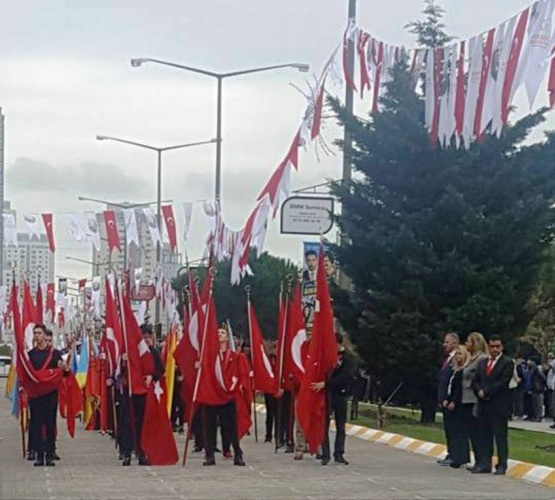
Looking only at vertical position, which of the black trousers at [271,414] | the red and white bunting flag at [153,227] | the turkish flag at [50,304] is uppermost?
the red and white bunting flag at [153,227]

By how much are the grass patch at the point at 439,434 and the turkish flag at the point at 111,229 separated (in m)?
11.9

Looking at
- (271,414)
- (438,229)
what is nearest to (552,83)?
(271,414)

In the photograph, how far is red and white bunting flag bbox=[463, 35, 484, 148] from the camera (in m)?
17.2

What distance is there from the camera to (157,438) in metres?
19.8

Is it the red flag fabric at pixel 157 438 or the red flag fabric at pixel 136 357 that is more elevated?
the red flag fabric at pixel 136 357

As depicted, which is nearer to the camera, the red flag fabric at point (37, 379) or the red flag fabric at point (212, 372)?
the red flag fabric at point (37, 379)

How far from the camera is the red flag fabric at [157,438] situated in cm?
1983

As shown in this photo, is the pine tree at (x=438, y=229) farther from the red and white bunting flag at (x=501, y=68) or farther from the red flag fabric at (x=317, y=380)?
the red and white bunting flag at (x=501, y=68)

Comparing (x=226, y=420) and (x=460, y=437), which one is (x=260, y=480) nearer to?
(x=226, y=420)

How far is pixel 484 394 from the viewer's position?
1795 cm

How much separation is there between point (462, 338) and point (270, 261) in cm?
3388

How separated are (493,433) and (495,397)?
1.74 ft

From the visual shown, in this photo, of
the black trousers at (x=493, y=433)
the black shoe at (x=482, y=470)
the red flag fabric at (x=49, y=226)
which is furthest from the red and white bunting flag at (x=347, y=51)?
the red flag fabric at (x=49, y=226)

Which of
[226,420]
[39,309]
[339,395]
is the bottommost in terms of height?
[226,420]
